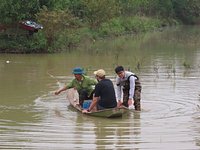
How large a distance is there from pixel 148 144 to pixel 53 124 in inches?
108

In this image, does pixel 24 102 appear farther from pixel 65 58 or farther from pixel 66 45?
pixel 66 45

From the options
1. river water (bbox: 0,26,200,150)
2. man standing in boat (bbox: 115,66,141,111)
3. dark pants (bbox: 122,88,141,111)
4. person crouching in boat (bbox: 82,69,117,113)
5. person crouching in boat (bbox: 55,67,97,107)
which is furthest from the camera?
person crouching in boat (bbox: 55,67,97,107)

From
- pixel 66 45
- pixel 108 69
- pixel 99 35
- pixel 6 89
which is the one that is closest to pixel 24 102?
pixel 6 89

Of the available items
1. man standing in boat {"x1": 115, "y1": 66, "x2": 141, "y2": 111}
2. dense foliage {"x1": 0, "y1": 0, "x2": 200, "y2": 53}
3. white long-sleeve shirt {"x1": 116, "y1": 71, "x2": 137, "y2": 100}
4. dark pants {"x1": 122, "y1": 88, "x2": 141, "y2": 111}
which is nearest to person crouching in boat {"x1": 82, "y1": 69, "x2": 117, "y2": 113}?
man standing in boat {"x1": 115, "y1": 66, "x2": 141, "y2": 111}

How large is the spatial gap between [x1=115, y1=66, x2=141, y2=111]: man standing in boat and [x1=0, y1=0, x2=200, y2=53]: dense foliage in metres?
18.9

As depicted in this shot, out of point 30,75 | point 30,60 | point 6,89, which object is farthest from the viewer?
point 30,60

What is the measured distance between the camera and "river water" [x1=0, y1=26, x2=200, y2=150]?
950 centimetres

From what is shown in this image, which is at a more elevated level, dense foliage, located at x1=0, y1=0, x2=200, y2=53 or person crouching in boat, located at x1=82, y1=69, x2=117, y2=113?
dense foliage, located at x1=0, y1=0, x2=200, y2=53

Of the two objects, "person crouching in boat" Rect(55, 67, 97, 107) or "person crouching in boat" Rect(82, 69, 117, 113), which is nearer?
"person crouching in boat" Rect(82, 69, 117, 113)

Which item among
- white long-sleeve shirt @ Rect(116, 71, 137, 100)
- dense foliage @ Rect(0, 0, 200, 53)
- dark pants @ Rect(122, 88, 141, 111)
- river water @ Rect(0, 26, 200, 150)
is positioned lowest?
river water @ Rect(0, 26, 200, 150)

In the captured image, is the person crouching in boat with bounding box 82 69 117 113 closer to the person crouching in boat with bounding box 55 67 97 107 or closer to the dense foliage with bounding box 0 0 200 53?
the person crouching in boat with bounding box 55 67 97 107

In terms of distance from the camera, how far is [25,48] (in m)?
31.8

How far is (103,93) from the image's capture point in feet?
38.4

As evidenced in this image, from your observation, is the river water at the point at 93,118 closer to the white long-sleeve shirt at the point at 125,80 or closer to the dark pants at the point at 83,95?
the dark pants at the point at 83,95
